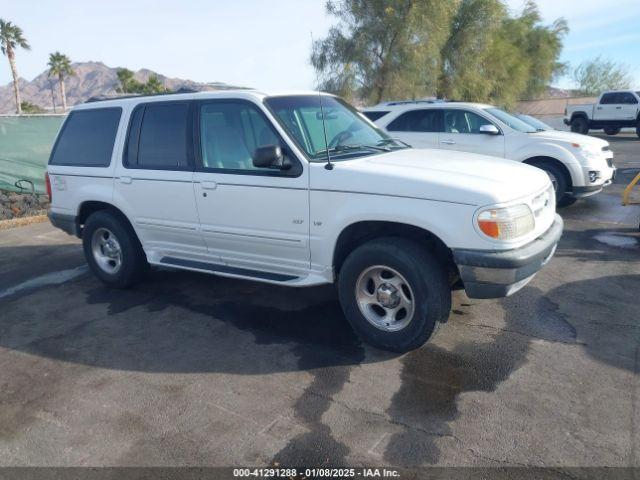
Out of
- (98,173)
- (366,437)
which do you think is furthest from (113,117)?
(366,437)

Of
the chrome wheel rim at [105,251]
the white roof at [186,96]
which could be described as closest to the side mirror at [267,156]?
the white roof at [186,96]

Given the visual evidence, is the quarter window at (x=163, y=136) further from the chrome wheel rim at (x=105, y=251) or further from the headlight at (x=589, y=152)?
the headlight at (x=589, y=152)

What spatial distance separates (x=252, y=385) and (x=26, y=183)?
34.4 feet

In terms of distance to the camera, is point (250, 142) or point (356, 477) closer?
point (356, 477)

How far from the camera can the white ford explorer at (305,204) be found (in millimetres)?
3793

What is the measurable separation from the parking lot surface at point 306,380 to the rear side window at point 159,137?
1.44 m

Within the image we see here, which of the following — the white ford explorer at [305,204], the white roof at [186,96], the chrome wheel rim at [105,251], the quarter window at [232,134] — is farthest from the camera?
the chrome wheel rim at [105,251]

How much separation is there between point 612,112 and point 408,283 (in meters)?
24.6

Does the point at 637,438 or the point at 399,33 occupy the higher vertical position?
the point at 399,33

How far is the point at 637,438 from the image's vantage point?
10.0 feet

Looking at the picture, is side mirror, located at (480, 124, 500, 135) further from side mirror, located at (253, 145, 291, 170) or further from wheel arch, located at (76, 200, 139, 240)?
wheel arch, located at (76, 200, 139, 240)

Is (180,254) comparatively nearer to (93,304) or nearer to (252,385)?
(93,304)

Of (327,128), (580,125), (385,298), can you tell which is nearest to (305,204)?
(327,128)

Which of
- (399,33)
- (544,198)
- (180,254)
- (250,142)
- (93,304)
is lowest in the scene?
(93,304)
